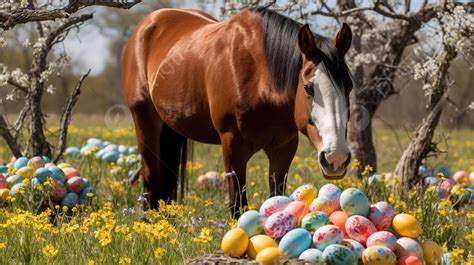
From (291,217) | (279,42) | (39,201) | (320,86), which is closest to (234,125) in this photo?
(279,42)

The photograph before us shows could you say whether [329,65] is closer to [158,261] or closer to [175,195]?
[158,261]

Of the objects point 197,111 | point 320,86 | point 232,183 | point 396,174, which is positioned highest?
point 320,86

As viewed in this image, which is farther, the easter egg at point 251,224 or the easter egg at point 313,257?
the easter egg at point 251,224

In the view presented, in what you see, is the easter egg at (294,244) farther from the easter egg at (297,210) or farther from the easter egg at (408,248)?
→ the easter egg at (408,248)

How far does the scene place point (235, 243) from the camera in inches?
155

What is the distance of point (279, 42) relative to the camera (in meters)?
5.08

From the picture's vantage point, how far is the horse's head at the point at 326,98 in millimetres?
4352

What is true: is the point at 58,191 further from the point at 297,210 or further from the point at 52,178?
the point at 297,210

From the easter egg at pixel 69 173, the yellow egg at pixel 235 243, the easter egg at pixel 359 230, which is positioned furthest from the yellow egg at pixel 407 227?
the easter egg at pixel 69 173

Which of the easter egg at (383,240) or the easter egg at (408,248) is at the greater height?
the easter egg at (383,240)

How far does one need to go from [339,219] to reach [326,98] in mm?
724

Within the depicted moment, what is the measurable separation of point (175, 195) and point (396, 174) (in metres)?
2.22

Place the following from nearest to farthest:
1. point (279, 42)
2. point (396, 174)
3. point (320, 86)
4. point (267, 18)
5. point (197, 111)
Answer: point (320, 86), point (279, 42), point (267, 18), point (197, 111), point (396, 174)

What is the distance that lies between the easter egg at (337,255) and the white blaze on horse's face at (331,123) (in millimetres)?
642
